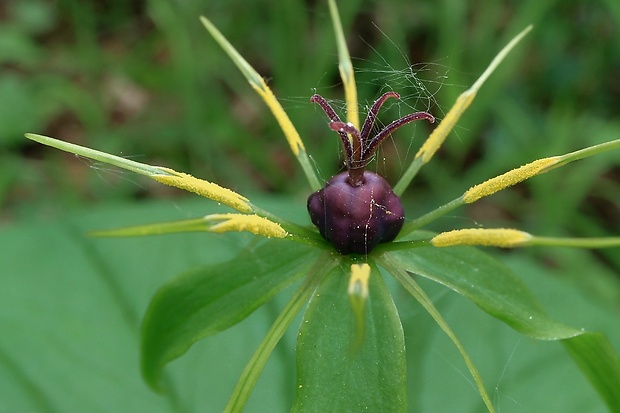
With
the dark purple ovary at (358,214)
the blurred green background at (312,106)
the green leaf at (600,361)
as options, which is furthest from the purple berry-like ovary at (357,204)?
the blurred green background at (312,106)

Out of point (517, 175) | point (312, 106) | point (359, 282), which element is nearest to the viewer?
point (359, 282)

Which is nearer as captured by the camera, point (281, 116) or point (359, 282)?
point (359, 282)

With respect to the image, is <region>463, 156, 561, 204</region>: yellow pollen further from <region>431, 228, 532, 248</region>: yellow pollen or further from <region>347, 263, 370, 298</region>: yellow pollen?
<region>347, 263, 370, 298</region>: yellow pollen

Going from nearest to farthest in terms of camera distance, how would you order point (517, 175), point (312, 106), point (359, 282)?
point (359, 282), point (517, 175), point (312, 106)

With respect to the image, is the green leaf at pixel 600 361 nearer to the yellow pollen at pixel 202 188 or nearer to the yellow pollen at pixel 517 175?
the yellow pollen at pixel 517 175

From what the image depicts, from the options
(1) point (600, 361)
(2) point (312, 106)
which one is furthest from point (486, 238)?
(2) point (312, 106)

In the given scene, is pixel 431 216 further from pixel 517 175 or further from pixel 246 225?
pixel 246 225
